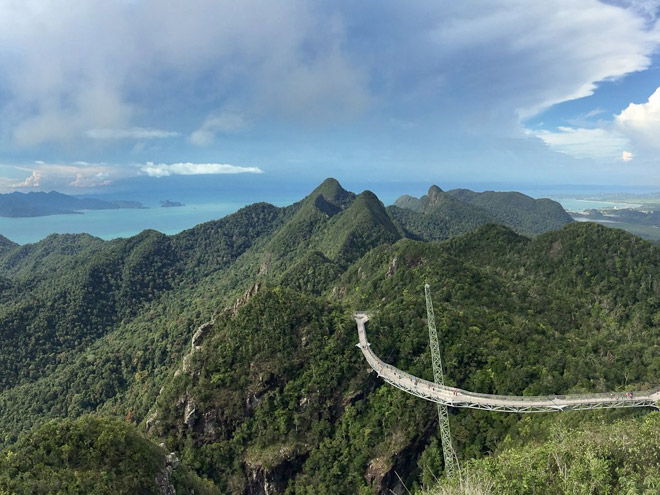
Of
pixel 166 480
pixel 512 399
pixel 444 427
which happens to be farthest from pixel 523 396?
pixel 166 480

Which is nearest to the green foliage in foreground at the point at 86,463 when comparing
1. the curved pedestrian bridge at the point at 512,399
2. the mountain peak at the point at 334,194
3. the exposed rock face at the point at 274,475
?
the exposed rock face at the point at 274,475

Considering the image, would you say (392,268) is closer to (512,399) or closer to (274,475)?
(512,399)

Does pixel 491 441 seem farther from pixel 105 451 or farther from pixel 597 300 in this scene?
pixel 597 300

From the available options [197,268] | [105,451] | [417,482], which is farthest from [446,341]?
[197,268]

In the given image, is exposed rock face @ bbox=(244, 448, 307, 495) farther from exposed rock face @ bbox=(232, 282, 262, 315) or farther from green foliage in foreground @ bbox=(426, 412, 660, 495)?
green foliage in foreground @ bbox=(426, 412, 660, 495)

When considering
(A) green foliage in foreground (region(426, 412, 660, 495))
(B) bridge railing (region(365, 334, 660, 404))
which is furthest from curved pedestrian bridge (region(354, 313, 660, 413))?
(A) green foliage in foreground (region(426, 412, 660, 495))

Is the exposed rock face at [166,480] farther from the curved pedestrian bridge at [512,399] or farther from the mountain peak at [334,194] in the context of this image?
the mountain peak at [334,194]
